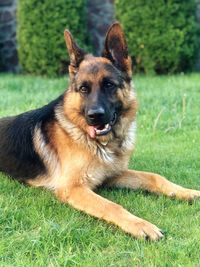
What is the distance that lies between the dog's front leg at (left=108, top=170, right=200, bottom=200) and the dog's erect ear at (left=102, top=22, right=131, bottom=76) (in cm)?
103

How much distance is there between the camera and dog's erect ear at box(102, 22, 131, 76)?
3.52 metres

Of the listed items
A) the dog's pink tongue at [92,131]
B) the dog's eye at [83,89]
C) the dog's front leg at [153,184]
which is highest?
the dog's eye at [83,89]

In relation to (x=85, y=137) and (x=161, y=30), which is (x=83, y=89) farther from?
(x=161, y=30)

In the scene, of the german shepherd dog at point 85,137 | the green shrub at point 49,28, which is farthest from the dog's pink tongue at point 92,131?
the green shrub at point 49,28

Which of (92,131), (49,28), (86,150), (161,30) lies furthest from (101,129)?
(161,30)

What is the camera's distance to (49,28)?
386 inches

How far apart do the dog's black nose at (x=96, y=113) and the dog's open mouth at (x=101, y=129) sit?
0.17 meters

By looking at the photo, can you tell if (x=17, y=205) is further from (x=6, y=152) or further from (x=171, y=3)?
(x=171, y=3)

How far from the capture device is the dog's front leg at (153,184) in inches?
136

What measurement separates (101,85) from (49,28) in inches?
270

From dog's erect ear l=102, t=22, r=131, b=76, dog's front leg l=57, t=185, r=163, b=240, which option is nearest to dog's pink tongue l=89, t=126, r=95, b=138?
dog's front leg l=57, t=185, r=163, b=240

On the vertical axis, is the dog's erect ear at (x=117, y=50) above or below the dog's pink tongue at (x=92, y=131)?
above

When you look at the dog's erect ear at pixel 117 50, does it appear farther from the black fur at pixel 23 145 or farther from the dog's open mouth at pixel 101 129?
the black fur at pixel 23 145

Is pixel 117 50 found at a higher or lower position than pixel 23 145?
higher
